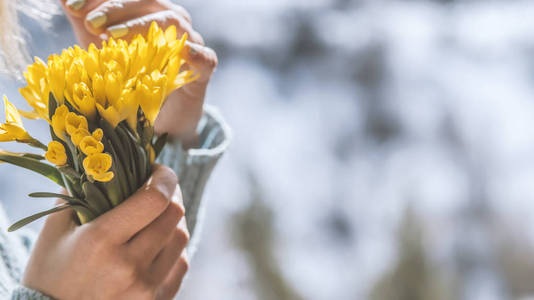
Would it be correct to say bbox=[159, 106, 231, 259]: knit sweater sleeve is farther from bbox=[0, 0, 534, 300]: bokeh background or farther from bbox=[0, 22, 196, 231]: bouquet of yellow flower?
bbox=[0, 0, 534, 300]: bokeh background

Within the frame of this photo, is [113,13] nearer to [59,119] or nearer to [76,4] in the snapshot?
[76,4]

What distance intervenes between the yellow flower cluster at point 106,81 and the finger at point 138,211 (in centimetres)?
5

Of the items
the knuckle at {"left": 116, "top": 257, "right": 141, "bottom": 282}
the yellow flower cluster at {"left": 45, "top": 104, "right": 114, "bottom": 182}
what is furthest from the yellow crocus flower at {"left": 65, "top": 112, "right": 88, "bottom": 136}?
the knuckle at {"left": 116, "top": 257, "right": 141, "bottom": 282}

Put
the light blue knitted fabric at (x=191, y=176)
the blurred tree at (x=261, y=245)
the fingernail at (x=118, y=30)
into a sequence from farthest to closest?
the blurred tree at (x=261, y=245)
the light blue knitted fabric at (x=191, y=176)
the fingernail at (x=118, y=30)

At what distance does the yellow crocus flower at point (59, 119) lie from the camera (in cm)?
26

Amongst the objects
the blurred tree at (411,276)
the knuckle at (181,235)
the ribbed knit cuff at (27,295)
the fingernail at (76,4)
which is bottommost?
the blurred tree at (411,276)

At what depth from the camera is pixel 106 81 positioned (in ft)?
0.86

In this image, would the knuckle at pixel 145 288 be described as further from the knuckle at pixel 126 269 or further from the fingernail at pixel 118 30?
the fingernail at pixel 118 30

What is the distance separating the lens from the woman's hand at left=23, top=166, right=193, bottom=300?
12.1 inches

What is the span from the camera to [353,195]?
1488 millimetres

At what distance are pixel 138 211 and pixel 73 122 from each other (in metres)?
0.07

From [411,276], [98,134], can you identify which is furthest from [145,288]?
[411,276]

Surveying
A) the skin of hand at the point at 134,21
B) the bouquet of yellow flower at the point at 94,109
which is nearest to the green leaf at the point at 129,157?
the bouquet of yellow flower at the point at 94,109

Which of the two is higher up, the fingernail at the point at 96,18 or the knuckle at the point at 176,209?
the fingernail at the point at 96,18
